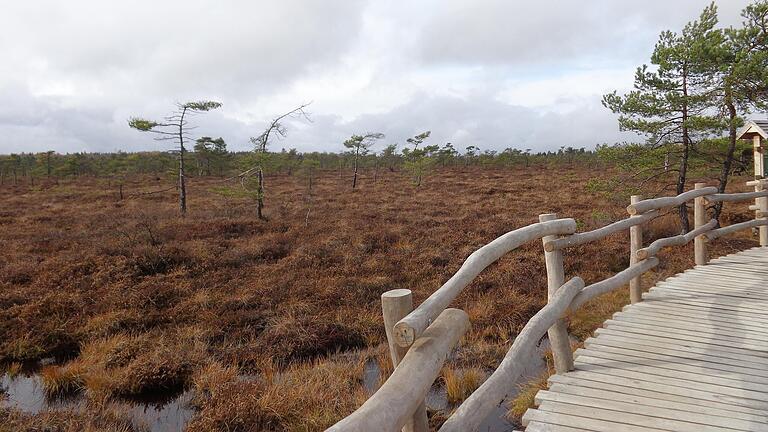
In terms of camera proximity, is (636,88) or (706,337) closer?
(706,337)

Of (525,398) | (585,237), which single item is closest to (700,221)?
(585,237)

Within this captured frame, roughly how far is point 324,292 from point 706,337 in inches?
256

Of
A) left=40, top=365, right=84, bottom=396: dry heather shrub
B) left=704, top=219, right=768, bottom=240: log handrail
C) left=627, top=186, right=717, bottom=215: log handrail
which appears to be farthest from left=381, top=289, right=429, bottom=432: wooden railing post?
left=704, top=219, right=768, bottom=240: log handrail

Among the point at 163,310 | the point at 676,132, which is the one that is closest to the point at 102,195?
the point at 163,310

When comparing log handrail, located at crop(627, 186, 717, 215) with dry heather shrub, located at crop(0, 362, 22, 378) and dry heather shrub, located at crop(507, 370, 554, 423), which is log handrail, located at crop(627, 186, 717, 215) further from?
dry heather shrub, located at crop(0, 362, 22, 378)

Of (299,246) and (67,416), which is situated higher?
(299,246)

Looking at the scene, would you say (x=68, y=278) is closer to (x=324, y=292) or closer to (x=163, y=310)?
(x=163, y=310)

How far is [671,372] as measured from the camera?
368cm

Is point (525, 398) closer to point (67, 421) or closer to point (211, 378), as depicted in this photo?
point (211, 378)

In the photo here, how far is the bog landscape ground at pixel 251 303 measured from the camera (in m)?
5.43

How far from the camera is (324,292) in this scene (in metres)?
9.12

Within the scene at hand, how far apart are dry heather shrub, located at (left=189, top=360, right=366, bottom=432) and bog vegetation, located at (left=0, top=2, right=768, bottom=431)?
0.02 metres

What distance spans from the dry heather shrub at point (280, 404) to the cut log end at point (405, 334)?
3098 millimetres

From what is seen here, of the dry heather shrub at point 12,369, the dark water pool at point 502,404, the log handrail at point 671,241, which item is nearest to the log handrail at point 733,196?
the log handrail at point 671,241
